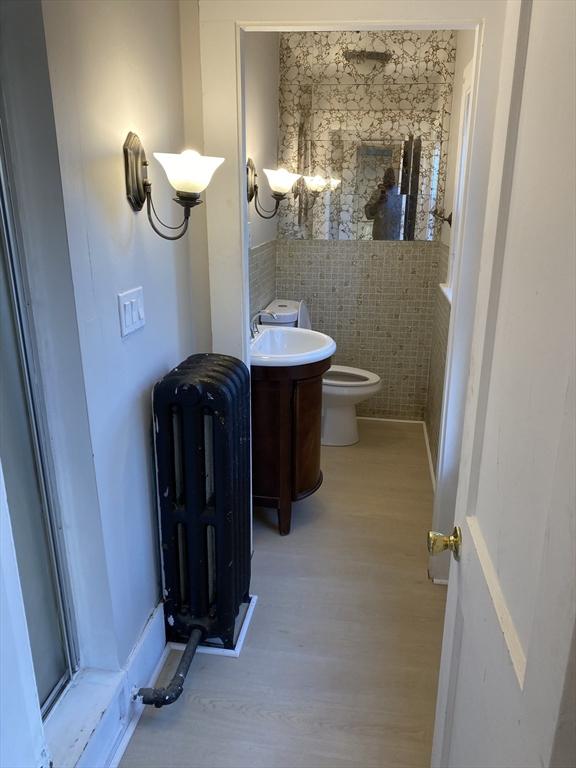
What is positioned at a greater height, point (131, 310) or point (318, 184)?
point (318, 184)

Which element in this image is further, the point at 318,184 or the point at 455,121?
the point at 318,184

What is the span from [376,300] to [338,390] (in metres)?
0.76

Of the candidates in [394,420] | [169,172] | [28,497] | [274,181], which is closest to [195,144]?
[169,172]

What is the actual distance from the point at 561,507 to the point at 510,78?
26.9 inches

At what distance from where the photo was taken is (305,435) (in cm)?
257

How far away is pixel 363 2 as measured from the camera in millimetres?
1752

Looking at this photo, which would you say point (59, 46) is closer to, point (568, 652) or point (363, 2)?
point (363, 2)

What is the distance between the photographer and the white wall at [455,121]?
297 centimetres

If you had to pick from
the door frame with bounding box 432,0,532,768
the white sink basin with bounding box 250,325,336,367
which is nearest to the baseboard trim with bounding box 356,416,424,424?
the white sink basin with bounding box 250,325,336,367

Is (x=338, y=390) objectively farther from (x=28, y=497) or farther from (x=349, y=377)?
(x=28, y=497)

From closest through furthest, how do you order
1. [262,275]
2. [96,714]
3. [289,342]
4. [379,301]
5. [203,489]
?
[96,714] → [203,489] → [289,342] → [262,275] → [379,301]

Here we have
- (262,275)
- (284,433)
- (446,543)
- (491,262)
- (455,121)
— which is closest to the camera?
(491,262)

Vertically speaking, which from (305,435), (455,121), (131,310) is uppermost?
(455,121)

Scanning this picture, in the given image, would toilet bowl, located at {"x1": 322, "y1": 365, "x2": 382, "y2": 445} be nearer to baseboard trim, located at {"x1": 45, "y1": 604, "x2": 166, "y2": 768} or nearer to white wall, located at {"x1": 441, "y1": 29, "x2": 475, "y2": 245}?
white wall, located at {"x1": 441, "y1": 29, "x2": 475, "y2": 245}
